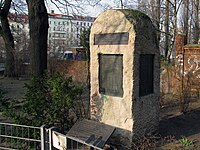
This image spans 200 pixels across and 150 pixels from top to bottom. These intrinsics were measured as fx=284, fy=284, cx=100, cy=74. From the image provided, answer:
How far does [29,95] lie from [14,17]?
21.0 metres

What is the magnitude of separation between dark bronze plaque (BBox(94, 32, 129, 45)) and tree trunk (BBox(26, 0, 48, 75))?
3.93 meters

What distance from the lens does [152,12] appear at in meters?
27.0

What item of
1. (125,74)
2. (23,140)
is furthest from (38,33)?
(23,140)

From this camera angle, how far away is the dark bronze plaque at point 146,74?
266 inches

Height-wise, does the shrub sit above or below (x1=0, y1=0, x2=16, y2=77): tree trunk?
below

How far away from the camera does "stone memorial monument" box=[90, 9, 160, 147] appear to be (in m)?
6.39

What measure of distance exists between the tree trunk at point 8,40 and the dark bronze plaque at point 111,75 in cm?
1755

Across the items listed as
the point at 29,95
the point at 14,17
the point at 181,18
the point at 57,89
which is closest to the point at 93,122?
the point at 57,89

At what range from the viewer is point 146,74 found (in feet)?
22.8

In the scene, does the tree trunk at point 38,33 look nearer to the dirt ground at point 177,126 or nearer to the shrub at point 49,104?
the dirt ground at point 177,126

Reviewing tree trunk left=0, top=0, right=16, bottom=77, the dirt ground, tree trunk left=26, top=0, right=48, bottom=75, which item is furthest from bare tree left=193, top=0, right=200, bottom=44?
tree trunk left=26, top=0, right=48, bottom=75

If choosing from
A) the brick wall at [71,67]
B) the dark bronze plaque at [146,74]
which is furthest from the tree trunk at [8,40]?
the dark bronze plaque at [146,74]

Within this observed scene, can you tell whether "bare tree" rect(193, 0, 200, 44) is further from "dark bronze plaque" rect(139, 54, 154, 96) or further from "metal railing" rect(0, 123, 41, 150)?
"metal railing" rect(0, 123, 41, 150)

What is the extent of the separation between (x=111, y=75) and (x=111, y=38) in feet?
2.88
